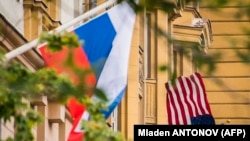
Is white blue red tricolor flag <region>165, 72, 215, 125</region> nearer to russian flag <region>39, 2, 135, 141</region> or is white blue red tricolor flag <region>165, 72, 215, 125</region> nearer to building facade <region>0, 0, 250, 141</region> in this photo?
building facade <region>0, 0, 250, 141</region>

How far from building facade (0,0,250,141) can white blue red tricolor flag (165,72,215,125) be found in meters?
0.39

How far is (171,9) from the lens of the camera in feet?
35.4

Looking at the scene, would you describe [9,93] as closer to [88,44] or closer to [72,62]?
[72,62]

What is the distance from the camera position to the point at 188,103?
114 feet

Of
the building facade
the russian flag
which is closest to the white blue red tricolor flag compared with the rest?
the building facade

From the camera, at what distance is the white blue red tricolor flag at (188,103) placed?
35.0 meters

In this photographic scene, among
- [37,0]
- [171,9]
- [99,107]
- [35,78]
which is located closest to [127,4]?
[171,9]

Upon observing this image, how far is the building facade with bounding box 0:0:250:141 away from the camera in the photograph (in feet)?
36.3

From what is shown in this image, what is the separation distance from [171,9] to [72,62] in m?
0.95

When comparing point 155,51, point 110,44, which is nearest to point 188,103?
point 155,51

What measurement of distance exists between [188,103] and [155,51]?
4813 millimetres

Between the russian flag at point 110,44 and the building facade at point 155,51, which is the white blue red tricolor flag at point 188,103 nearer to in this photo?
the building facade at point 155,51

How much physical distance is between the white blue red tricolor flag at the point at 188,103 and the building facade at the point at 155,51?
392 millimetres

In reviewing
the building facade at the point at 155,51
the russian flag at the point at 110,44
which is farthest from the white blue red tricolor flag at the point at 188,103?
the russian flag at the point at 110,44
